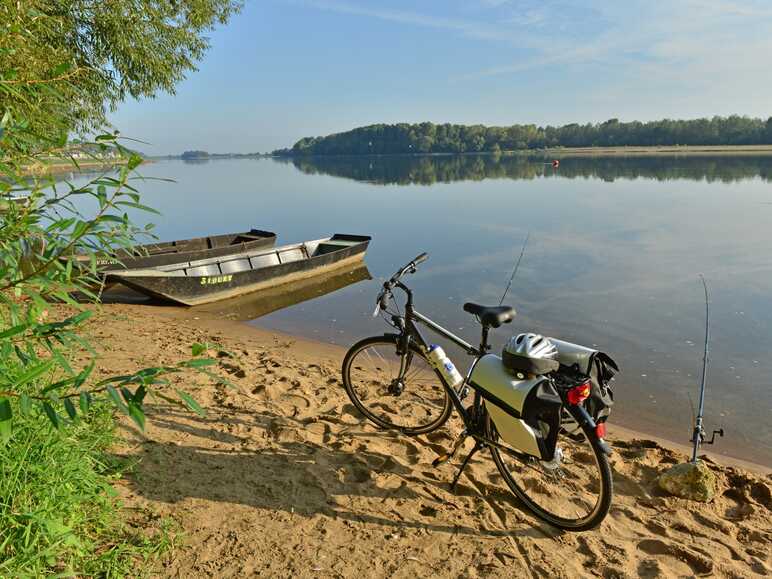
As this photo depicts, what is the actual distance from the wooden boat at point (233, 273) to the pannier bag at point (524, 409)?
796 cm

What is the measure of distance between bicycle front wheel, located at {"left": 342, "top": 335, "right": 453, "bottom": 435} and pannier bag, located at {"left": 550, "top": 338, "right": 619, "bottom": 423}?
1.21m

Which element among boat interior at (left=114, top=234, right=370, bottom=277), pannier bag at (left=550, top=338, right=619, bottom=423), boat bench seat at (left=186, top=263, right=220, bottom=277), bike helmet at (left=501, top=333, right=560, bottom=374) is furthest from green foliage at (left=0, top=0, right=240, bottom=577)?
boat bench seat at (left=186, top=263, right=220, bottom=277)

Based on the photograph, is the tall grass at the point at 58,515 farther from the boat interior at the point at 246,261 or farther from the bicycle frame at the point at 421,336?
the boat interior at the point at 246,261

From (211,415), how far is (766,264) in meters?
15.4

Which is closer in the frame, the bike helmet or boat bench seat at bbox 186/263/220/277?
the bike helmet

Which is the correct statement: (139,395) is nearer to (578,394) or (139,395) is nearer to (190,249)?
(578,394)

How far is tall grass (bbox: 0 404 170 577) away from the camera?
2.17 metres

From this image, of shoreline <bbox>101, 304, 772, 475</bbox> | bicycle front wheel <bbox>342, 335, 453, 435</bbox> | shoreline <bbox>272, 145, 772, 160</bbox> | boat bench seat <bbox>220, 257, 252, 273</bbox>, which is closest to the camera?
bicycle front wheel <bbox>342, 335, 453, 435</bbox>

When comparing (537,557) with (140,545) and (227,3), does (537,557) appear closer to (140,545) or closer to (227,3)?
(140,545)

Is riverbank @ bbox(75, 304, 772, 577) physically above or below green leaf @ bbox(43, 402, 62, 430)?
below

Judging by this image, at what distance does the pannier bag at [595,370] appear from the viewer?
310 cm

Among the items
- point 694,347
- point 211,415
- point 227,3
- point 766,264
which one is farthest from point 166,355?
point 766,264

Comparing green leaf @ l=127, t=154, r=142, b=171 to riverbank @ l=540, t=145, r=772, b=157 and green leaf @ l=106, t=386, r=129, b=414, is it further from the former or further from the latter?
riverbank @ l=540, t=145, r=772, b=157

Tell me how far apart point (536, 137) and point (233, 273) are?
14432 centimetres
